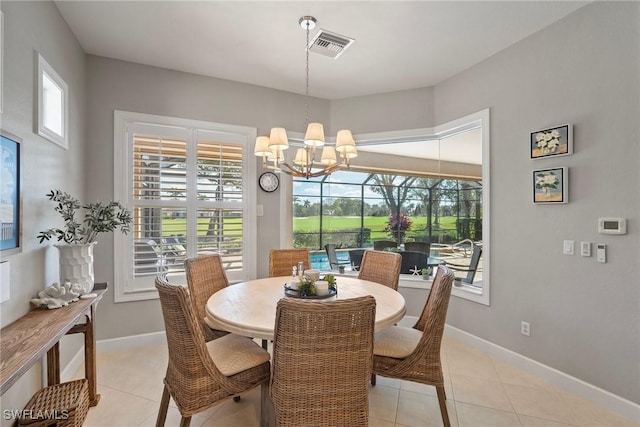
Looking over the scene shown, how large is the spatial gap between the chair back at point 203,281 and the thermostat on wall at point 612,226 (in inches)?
115

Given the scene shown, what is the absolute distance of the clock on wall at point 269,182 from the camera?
3729 millimetres

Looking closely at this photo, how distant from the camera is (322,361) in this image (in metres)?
1.37

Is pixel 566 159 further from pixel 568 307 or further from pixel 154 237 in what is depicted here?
pixel 154 237

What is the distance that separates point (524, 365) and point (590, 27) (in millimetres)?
2769

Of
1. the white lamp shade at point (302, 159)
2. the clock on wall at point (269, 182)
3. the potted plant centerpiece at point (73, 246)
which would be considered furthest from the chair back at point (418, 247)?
the potted plant centerpiece at point (73, 246)

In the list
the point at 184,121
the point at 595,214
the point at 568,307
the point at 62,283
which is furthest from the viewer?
the point at 184,121

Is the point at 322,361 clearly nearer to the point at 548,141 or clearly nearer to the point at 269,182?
the point at 548,141

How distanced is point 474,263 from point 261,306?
2539 millimetres

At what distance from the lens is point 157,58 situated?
3.11 metres

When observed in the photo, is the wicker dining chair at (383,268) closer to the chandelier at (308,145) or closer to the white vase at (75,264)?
the chandelier at (308,145)

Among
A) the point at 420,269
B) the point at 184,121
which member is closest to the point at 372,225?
the point at 420,269

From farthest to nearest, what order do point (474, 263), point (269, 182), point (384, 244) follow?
1. point (384, 244)
2. point (269, 182)
3. point (474, 263)

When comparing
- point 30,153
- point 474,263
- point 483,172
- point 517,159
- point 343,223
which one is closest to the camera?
point 30,153

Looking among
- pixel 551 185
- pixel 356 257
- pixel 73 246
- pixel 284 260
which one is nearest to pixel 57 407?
pixel 73 246
